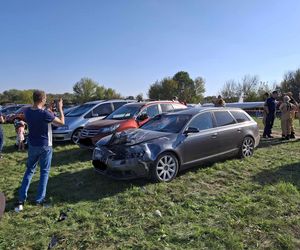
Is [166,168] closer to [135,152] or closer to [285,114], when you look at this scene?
[135,152]

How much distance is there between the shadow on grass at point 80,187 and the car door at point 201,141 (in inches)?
45.7

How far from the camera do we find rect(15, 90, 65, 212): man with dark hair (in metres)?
5.46

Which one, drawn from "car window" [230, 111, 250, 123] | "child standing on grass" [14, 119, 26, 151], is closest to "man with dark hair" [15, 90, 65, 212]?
"car window" [230, 111, 250, 123]

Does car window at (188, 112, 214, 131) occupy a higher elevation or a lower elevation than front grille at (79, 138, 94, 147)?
higher

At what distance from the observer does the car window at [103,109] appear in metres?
12.6

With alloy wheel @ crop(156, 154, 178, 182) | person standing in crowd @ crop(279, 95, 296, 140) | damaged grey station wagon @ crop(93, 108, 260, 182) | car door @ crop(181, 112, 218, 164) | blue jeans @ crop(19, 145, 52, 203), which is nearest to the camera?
blue jeans @ crop(19, 145, 52, 203)

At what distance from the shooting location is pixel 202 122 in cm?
770

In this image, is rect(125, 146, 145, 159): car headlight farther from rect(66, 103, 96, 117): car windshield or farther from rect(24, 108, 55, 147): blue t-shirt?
rect(66, 103, 96, 117): car windshield

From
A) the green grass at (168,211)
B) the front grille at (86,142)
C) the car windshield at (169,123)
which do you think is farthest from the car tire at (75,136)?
the car windshield at (169,123)

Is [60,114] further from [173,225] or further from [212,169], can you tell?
[212,169]

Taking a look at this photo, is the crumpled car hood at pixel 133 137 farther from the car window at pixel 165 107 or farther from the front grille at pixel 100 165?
the car window at pixel 165 107

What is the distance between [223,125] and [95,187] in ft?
11.8

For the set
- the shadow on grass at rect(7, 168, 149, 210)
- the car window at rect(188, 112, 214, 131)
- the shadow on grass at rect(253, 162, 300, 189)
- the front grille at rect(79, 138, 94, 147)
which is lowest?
the shadow on grass at rect(253, 162, 300, 189)

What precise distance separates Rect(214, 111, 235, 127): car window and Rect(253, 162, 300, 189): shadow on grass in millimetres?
1547
